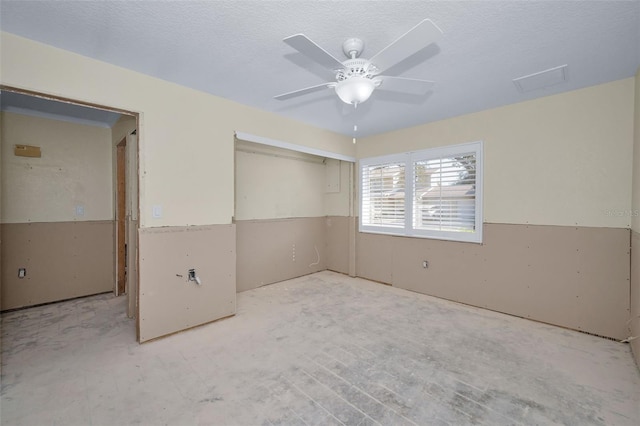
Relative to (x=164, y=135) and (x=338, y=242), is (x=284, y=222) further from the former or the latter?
(x=164, y=135)

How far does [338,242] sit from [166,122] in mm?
3573

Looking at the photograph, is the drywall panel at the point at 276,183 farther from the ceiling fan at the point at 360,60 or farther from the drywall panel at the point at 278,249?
the ceiling fan at the point at 360,60

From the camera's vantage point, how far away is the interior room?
1822mm

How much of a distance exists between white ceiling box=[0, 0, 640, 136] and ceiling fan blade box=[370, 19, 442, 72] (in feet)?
0.88

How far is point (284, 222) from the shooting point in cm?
489

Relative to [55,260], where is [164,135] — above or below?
above

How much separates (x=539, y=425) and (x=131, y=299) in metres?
3.83

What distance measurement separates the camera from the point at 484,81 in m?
2.70

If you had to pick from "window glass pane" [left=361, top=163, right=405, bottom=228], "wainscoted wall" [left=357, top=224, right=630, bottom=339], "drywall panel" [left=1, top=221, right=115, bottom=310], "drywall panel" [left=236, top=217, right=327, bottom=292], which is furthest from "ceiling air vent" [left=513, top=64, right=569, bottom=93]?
"drywall panel" [left=1, top=221, right=115, bottom=310]

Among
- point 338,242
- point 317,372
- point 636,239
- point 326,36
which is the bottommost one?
point 317,372

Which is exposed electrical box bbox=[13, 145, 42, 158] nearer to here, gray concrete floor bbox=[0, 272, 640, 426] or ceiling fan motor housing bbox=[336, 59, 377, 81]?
gray concrete floor bbox=[0, 272, 640, 426]

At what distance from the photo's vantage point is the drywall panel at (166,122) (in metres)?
2.15

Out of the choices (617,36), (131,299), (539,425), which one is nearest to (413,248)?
(539,425)

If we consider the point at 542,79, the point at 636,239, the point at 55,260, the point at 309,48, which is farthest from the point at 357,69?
the point at 55,260
